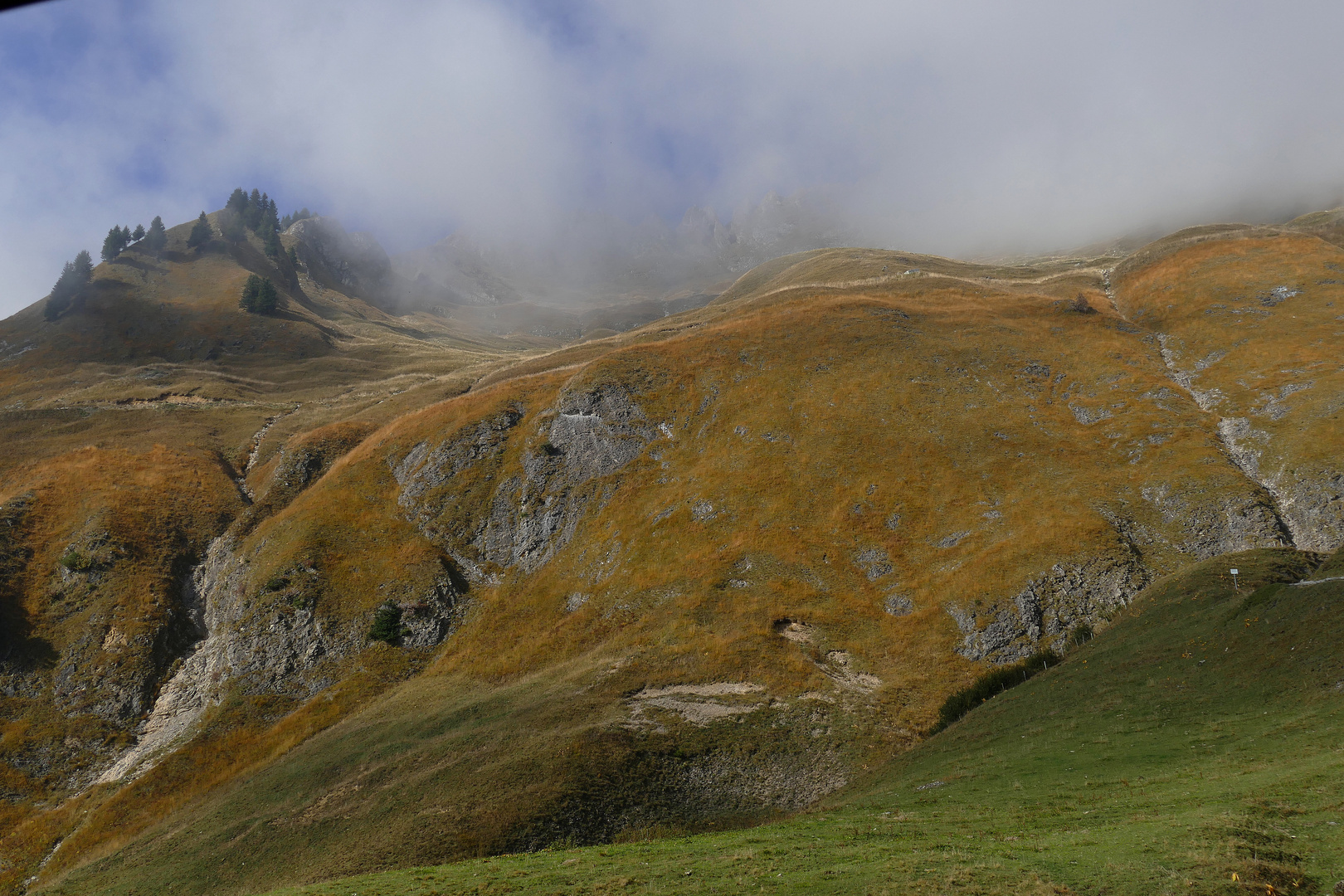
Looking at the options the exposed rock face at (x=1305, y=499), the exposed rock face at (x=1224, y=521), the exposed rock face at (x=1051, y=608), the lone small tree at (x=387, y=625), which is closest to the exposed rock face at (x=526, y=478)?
the lone small tree at (x=387, y=625)

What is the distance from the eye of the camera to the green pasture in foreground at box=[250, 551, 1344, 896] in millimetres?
18703

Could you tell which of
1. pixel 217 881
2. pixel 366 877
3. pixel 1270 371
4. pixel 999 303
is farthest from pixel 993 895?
pixel 999 303

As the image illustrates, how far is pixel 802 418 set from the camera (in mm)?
79875

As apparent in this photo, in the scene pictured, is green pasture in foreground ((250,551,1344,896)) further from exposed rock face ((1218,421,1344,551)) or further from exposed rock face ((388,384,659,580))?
exposed rock face ((388,384,659,580))

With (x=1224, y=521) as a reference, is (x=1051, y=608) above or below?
below

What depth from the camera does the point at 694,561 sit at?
65.8m

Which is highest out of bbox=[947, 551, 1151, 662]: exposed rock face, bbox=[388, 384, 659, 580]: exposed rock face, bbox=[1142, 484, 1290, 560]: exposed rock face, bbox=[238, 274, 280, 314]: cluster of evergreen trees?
bbox=[238, 274, 280, 314]: cluster of evergreen trees

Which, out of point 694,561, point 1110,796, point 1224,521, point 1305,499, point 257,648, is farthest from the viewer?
point 257,648

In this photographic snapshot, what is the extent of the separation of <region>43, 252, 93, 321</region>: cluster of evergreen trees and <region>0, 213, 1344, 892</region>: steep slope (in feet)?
421

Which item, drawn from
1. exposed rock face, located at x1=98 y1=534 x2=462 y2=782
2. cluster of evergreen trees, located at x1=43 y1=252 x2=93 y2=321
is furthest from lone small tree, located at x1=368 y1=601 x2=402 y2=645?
cluster of evergreen trees, located at x1=43 y1=252 x2=93 y2=321

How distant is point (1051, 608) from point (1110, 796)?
1117 inches

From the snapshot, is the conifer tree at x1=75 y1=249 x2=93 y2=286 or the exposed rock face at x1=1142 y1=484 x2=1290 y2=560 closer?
the exposed rock face at x1=1142 y1=484 x2=1290 y2=560

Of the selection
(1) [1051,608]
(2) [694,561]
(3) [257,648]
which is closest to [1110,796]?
(1) [1051,608]

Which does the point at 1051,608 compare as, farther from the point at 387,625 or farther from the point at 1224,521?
the point at 387,625
